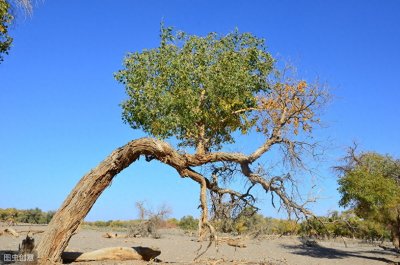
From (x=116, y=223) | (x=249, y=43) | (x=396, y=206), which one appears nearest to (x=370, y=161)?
(x=396, y=206)

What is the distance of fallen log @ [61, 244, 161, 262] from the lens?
12641mm

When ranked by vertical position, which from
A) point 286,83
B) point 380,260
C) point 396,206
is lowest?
point 380,260

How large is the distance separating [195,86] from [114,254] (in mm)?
7287

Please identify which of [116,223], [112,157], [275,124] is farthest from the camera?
[116,223]

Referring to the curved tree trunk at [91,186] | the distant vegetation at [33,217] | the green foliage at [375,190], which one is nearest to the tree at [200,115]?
the curved tree trunk at [91,186]

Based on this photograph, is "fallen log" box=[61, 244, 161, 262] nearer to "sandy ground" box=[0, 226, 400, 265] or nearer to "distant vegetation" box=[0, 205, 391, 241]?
"sandy ground" box=[0, 226, 400, 265]

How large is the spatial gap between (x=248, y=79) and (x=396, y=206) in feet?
52.2

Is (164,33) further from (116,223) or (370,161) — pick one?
(116,223)

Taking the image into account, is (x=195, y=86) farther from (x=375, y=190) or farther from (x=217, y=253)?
(x=375, y=190)

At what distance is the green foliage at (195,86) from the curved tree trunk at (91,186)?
10.6ft

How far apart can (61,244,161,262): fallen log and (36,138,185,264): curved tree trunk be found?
Result: 2.97ft

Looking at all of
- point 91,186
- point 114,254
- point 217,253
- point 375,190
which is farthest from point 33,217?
point 91,186

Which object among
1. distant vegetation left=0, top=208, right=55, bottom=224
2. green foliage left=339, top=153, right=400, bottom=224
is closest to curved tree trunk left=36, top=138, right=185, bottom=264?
green foliage left=339, top=153, right=400, bottom=224

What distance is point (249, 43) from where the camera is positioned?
18391 mm
